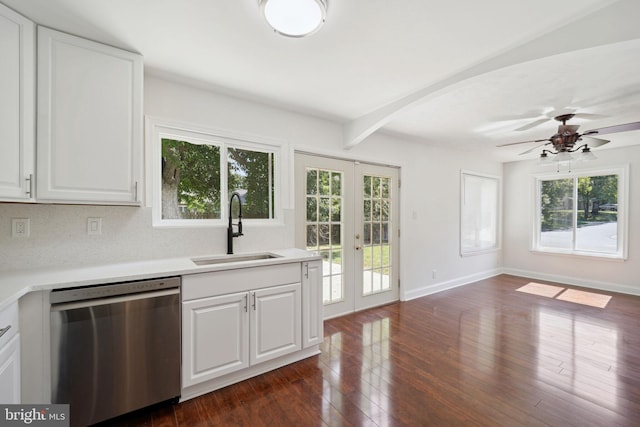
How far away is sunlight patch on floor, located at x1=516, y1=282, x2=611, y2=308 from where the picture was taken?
4012mm

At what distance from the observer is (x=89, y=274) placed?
1.71m

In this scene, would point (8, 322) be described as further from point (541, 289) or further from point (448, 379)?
point (541, 289)

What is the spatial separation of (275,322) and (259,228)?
96cm

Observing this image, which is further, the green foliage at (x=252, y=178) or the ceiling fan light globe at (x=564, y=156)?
the ceiling fan light globe at (x=564, y=156)

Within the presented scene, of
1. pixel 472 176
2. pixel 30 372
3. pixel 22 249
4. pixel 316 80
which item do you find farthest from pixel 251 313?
pixel 472 176

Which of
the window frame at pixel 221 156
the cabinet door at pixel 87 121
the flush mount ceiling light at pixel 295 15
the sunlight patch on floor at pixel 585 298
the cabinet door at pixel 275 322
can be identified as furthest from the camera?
the sunlight patch on floor at pixel 585 298

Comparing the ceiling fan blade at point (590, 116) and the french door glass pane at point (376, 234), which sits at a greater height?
the ceiling fan blade at point (590, 116)

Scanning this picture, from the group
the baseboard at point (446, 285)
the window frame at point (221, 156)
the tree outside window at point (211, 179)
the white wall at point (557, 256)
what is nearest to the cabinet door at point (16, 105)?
the window frame at point (221, 156)

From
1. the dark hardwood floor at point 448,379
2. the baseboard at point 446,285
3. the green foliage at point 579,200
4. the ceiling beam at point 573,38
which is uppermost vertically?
the ceiling beam at point 573,38

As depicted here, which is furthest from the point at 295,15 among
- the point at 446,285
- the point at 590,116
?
the point at 446,285

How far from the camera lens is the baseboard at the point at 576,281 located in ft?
14.6

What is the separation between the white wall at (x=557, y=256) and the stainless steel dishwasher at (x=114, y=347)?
6.37 metres

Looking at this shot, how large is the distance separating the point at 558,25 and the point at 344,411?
2763 millimetres

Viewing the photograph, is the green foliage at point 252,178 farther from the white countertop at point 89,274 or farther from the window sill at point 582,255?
the window sill at point 582,255
